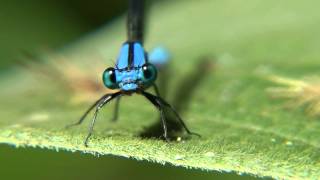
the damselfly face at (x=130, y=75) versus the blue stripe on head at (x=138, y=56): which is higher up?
the blue stripe on head at (x=138, y=56)

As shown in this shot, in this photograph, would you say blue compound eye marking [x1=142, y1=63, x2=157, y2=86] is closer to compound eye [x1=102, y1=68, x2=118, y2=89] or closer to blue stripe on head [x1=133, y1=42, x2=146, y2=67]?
blue stripe on head [x1=133, y1=42, x2=146, y2=67]

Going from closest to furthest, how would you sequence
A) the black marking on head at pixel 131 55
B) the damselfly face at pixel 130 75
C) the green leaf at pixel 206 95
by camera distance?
1. the green leaf at pixel 206 95
2. the damselfly face at pixel 130 75
3. the black marking on head at pixel 131 55

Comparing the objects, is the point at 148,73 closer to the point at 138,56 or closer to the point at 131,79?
the point at 131,79

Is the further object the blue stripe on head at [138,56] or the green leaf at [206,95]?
the blue stripe on head at [138,56]

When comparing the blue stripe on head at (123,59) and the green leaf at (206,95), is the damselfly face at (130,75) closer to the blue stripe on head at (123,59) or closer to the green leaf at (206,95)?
the blue stripe on head at (123,59)

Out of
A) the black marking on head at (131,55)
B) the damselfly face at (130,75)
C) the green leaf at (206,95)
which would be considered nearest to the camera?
the green leaf at (206,95)

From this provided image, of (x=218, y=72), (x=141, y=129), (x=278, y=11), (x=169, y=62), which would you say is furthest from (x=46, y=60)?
(x=278, y=11)

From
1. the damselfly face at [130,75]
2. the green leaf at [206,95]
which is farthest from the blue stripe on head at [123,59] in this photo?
the green leaf at [206,95]

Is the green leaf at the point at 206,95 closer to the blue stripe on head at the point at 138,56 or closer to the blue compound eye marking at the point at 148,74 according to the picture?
the blue compound eye marking at the point at 148,74

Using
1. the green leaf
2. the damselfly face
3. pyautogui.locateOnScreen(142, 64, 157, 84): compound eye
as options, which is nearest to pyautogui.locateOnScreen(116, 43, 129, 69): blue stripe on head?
the damselfly face
